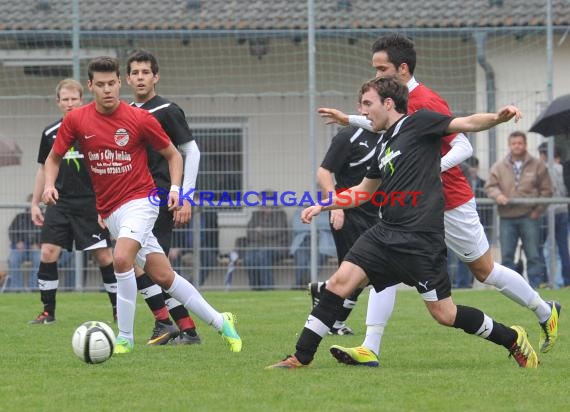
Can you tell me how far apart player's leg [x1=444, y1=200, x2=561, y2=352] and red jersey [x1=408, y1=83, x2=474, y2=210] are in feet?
0.18

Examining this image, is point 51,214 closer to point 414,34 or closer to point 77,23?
point 77,23

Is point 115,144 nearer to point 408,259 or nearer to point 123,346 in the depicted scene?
point 123,346

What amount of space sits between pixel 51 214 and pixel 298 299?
386 centimetres

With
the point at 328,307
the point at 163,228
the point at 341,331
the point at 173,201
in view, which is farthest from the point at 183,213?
the point at 341,331

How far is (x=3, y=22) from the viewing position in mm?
17094

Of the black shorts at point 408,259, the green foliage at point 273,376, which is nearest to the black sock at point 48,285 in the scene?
the green foliage at point 273,376

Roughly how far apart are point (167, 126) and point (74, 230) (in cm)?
260

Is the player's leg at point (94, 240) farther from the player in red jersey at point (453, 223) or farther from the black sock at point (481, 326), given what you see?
the black sock at point (481, 326)

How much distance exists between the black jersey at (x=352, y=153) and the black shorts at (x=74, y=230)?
2507 millimetres

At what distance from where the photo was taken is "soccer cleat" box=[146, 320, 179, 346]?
361 inches

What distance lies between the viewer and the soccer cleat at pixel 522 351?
7.47 metres


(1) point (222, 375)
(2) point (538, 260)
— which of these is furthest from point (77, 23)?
(1) point (222, 375)

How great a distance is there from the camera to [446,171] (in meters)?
8.15

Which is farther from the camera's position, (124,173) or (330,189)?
(330,189)
